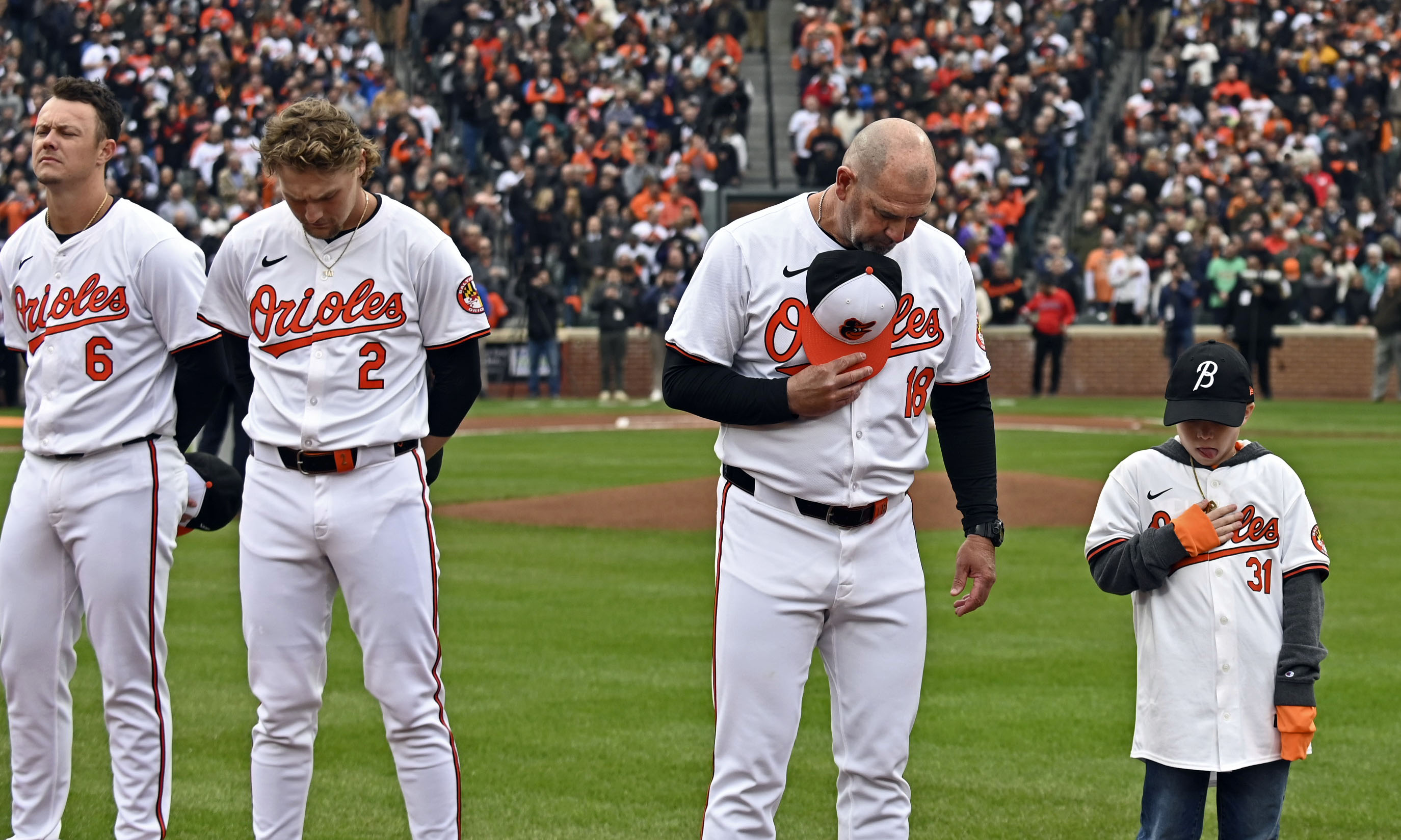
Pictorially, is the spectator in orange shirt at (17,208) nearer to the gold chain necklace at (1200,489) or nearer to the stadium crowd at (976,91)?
the stadium crowd at (976,91)

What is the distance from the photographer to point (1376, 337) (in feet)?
83.1

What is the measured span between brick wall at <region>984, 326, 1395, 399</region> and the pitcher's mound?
38.3 feet

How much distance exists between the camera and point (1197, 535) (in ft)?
14.0

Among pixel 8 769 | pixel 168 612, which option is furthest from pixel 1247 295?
pixel 8 769

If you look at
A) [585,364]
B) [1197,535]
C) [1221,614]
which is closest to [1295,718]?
[1221,614]

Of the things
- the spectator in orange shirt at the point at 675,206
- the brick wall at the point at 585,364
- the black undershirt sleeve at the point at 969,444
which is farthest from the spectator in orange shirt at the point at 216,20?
the black undershirt sleeve at the point at 969,444

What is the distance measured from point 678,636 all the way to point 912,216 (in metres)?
5.24

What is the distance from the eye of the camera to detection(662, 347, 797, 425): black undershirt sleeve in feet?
13.1

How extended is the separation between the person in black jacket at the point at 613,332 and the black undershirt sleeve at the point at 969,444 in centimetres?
2106

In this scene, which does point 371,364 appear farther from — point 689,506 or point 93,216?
point 689,506

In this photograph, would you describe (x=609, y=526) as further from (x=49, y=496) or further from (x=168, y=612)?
(x=49, y=496)

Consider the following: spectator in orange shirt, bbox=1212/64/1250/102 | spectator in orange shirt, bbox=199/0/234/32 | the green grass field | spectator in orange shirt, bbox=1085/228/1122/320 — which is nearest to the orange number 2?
the green grass field

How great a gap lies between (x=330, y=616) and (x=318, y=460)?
0.42 m

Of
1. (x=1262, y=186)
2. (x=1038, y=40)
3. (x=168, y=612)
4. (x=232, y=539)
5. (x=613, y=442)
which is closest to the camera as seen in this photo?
(x=168, y=612)
